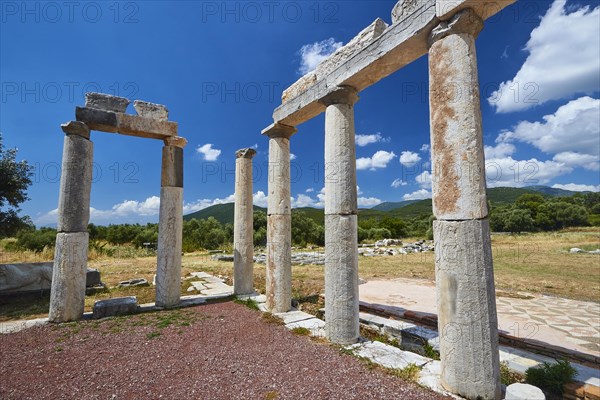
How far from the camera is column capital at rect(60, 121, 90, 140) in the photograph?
26.0ft

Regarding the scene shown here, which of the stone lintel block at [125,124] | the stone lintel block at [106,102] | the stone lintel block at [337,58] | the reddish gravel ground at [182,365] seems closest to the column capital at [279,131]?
the stone lintel block at [337,58]

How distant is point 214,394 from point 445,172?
177 inches

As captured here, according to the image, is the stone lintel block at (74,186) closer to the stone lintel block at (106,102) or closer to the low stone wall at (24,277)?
the stone lintel block at (106,102)

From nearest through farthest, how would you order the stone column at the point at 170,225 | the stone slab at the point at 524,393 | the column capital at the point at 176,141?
the stone slab at the point at 524,393 < the stone column at the point at 170,225 < the column capital at the point at 176,141

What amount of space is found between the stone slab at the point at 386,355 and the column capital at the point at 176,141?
26.2ft

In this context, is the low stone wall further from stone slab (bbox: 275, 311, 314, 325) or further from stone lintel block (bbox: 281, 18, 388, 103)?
stone lintel block (bbox: 281, 18, 388, 103)

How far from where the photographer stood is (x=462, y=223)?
12.7ft

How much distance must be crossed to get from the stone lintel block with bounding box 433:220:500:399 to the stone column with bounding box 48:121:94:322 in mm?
8898

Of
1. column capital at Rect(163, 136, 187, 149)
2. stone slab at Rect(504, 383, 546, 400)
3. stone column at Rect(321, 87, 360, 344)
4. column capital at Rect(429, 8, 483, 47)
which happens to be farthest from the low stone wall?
column capital at Rect(429, 8, 483, 47)

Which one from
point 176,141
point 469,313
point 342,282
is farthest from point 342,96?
point 176,141

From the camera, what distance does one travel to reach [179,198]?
9609mm

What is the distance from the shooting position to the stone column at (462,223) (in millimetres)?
3730

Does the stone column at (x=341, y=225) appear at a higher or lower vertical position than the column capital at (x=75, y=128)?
lower

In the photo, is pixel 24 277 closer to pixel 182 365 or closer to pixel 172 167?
pixel 172 167
